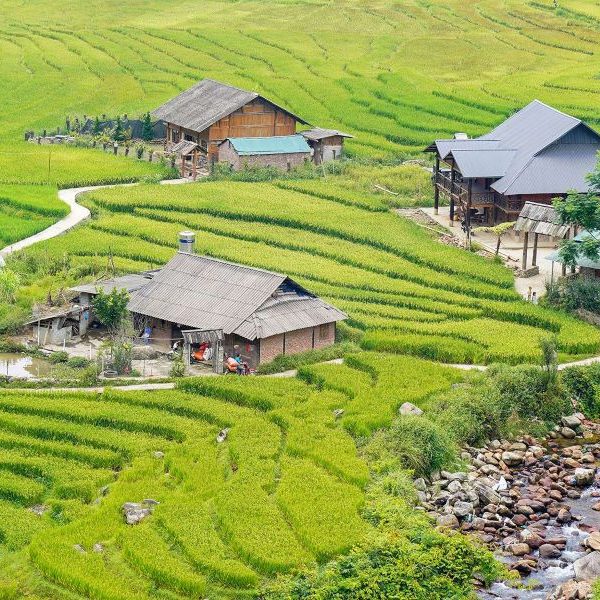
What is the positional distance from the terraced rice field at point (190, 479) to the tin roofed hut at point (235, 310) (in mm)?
1925

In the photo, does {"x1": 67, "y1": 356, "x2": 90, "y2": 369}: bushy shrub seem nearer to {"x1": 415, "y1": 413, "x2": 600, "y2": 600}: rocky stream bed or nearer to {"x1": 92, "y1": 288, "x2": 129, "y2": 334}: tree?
{"x1": 92, "y1": 288, "x2": 129, "y2": 334}: tree

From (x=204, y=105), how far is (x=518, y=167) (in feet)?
73.7

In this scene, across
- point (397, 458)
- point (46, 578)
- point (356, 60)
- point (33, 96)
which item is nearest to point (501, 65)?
point (356, 60)

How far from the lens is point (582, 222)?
54.5 meters

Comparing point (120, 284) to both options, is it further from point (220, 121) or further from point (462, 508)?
point (220, 121)

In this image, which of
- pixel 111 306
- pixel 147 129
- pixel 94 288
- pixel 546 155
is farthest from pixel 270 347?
pixel 147 129

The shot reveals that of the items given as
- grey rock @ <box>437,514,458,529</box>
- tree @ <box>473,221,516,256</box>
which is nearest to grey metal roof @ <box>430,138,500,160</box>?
tree @ <box>473,221,516,256</box>

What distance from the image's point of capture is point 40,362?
48.2 meters

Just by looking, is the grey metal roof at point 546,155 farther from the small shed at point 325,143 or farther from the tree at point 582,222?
the small shed at point 325,143

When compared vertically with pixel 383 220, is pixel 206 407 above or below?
below

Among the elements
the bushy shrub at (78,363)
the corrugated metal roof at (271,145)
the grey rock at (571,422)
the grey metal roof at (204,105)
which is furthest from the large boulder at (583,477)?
the grey metal roof at (204,105)

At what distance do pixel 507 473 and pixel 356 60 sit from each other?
6518 cm

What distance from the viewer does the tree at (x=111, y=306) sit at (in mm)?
48875

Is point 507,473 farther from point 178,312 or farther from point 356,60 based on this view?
point 356,60
